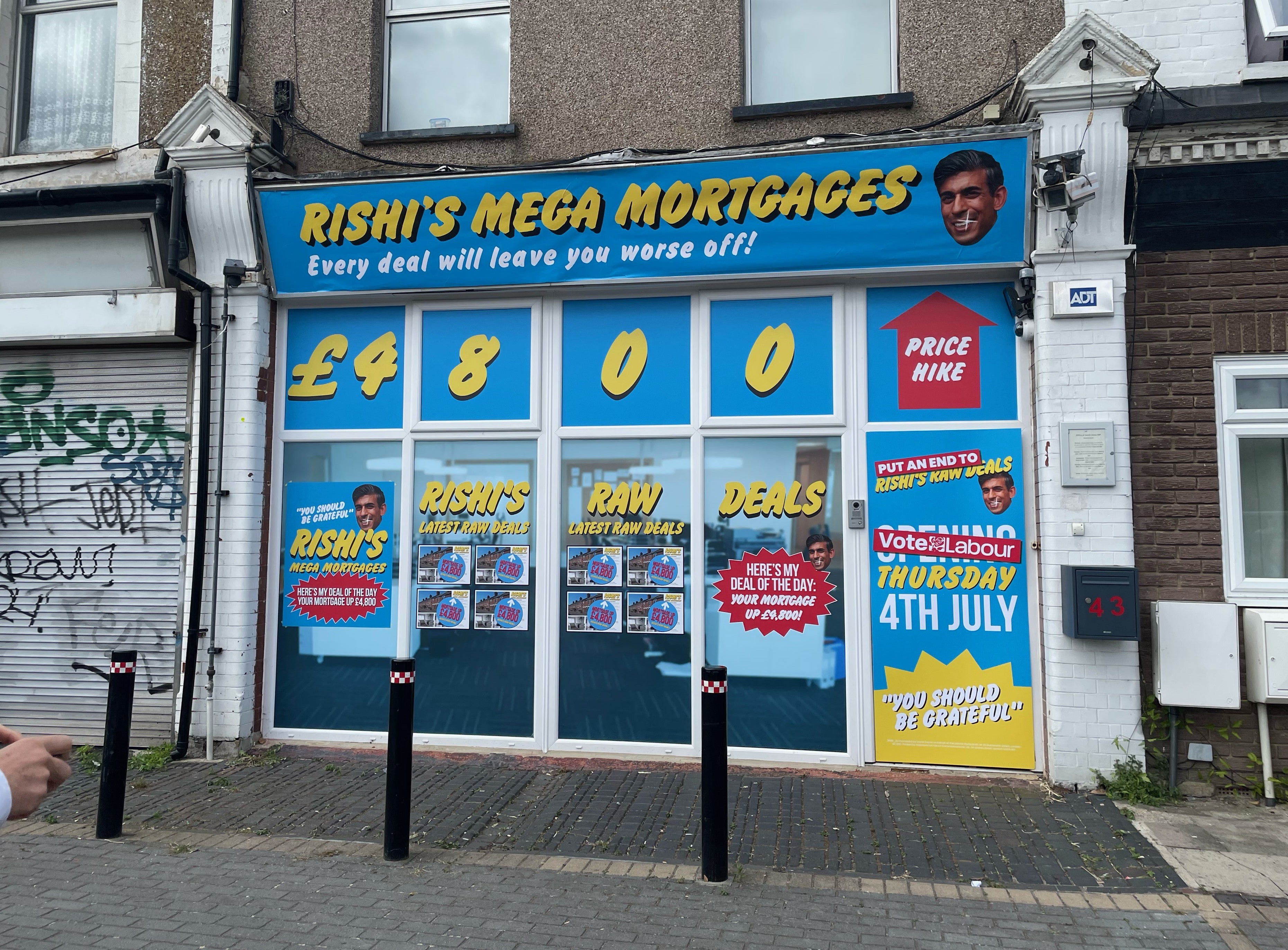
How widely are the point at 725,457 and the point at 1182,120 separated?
3809 millimetres

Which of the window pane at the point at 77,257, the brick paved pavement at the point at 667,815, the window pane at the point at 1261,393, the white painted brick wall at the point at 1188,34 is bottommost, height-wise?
the brick paved pavement at the point at 667,815

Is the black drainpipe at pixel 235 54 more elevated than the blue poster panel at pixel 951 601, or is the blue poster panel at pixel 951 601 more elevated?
the black drainpipe at pixel 235 54

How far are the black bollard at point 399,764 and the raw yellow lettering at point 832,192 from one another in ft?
13.8

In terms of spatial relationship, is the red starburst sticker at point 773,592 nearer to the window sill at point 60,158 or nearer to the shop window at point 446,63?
the shop window at point 446,63

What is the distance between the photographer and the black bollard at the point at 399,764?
4.79 meters

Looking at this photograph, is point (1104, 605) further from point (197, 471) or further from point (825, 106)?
point (197, 471)

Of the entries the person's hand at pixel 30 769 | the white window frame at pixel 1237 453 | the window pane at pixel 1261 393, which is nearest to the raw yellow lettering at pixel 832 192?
the white window frame at pixel 1237 453

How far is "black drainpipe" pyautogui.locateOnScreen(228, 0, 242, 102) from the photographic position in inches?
288

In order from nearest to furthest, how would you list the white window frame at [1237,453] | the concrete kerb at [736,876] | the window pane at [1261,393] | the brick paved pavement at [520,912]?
the brick paved pavement at [520,912] → the concrete kerb at [736,876] → the white window frame at [1237,453] → the window pane at [1261,393]

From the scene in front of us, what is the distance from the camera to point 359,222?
278 inches

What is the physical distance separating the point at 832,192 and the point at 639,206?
1.40m

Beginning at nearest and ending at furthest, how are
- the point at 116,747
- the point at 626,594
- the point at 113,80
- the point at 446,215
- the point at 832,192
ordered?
1. the point at 116,747
2. the point at 832,192
3. the point at 626,594
4. the point at 446,215
5. the point at 113,80

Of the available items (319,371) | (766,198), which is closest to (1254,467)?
(766,198)

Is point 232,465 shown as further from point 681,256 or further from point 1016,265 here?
point 1016,265
